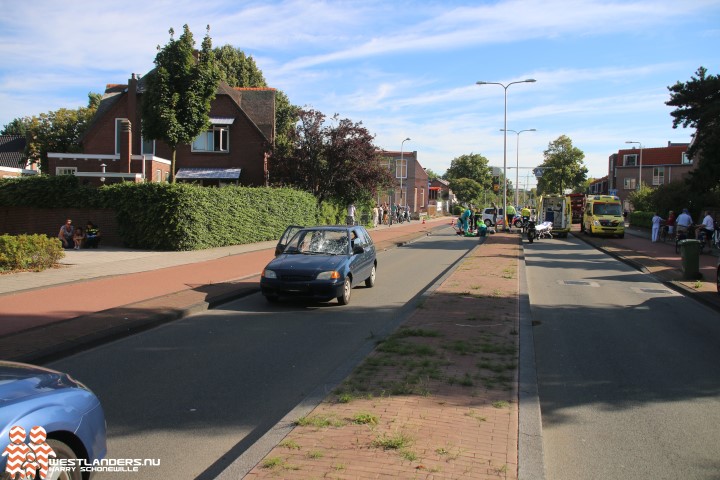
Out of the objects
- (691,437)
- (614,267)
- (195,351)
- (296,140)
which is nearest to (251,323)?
(195,351)

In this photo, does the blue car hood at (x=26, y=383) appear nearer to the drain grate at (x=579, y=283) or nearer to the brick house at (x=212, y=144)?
the drain grate at (x=579, y=283)

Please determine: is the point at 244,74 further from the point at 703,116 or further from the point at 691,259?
the point at 691,259

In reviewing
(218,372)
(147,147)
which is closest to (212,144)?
(147,147)

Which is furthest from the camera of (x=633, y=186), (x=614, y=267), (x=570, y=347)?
(x=633, y=186)

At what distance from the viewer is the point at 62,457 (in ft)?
10.8

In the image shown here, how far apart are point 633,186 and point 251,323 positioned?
92103 millimetres

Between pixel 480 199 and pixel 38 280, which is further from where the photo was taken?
pixel 480 199

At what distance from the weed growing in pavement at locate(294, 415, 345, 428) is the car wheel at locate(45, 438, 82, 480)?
5.91 feet

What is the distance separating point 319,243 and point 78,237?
1453 centimetres

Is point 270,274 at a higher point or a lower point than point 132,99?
lower

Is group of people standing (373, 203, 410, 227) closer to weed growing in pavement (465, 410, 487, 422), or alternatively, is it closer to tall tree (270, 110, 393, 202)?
tall tree (270, 110, 393, 202)

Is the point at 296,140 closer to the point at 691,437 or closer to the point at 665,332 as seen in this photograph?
the point at 665,332

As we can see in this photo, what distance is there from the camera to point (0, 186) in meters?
25.0

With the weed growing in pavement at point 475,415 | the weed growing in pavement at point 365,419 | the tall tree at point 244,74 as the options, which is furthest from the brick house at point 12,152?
the weed growing in pavement at point 475,415
